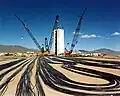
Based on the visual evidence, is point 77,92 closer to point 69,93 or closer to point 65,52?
→ point 69,93

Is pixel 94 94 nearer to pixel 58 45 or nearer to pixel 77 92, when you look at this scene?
pixel 77 92

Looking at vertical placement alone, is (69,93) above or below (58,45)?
below

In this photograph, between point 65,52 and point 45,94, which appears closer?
point 45,94

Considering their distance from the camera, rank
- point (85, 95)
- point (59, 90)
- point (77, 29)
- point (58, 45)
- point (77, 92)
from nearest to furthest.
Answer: point (85, 95) → point (77, 92) → point (59, 90) → point (77, 29) → point (58, 45)

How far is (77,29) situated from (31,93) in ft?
536

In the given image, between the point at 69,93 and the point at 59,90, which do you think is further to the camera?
the point at 59,90

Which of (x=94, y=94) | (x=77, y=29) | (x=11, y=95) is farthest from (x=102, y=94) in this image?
(x=77, y=29)

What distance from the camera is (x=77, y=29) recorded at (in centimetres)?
18525

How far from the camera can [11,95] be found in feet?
78.8

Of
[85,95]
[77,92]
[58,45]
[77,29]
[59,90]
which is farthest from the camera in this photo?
[58,45]

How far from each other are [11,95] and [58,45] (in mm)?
174027

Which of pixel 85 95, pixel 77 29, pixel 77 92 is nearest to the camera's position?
pixel 85 95

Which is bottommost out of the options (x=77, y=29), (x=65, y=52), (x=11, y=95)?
(x=11, y=95)

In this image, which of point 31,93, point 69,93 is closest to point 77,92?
point 69,93
